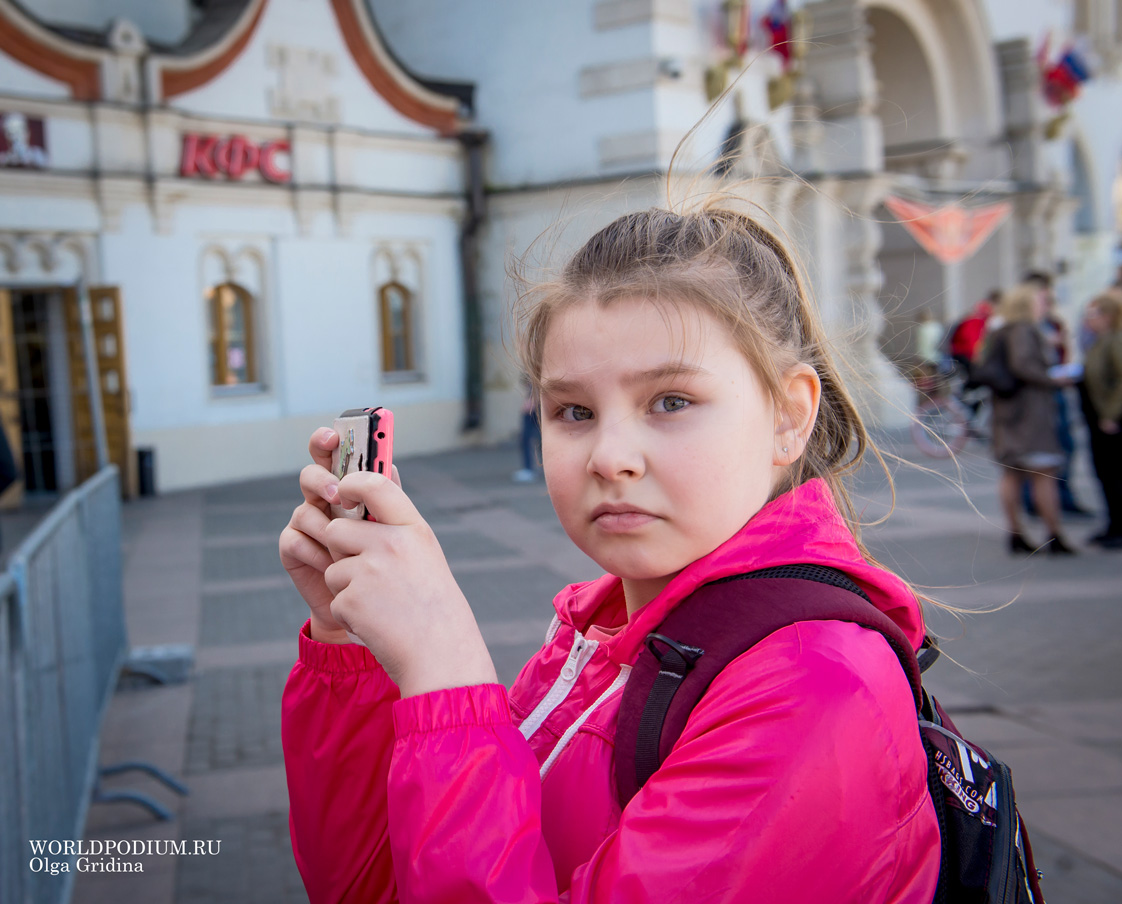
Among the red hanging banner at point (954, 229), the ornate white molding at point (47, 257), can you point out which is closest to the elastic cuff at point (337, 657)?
the ornate white molding at point (47, 257)

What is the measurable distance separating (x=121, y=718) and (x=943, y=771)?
15.8 ft

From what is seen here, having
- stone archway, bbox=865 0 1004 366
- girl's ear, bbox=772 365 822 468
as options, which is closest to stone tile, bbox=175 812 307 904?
girl's ear, bbox=772 365 822 468

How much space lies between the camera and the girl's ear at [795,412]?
1.21 m

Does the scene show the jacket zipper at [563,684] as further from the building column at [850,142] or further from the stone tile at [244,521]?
the building column at [850,142]

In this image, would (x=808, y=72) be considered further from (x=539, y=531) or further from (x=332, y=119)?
(x=539, y=531)

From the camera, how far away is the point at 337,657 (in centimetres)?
129

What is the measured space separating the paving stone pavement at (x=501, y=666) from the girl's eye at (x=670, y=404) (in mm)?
486

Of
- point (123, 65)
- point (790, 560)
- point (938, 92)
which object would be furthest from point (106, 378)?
point (938, 92)

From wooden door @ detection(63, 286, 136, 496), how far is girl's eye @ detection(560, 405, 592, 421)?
11.7 metres

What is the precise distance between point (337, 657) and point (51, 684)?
2.26m

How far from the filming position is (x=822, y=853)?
3.04 ft

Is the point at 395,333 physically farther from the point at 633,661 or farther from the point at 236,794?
the point at 633,661

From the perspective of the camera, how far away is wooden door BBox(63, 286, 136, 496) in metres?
11.9

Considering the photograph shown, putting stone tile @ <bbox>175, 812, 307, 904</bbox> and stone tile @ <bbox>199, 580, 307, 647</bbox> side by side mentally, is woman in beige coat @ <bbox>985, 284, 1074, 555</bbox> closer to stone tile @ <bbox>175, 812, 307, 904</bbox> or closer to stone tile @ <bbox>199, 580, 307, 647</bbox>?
stone tile @ <bbox>199, 580, 307, 647</bbox>
